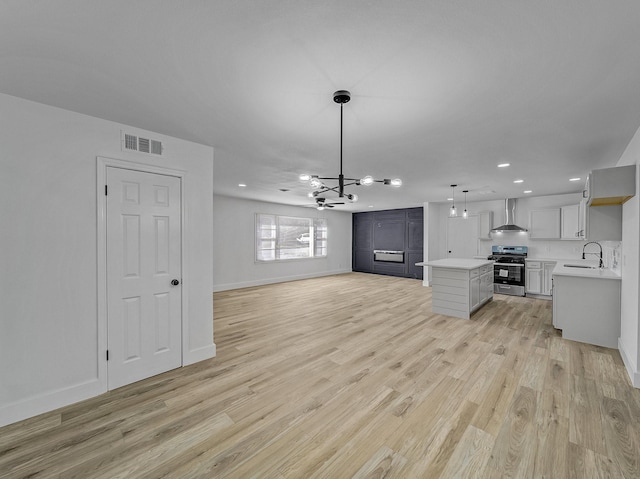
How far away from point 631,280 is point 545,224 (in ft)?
14.6

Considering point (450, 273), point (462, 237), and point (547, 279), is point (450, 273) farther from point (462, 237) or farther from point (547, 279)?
point (462, 237)

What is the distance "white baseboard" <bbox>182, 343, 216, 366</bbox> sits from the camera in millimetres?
3121

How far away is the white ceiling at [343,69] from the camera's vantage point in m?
1.34

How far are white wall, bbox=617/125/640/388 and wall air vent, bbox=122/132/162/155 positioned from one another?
487cm

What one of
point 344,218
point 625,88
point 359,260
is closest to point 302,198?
point 344,218

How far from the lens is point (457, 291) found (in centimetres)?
490

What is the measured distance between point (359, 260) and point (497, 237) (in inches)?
194

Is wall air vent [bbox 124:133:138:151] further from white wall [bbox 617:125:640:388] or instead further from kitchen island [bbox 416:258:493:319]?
white wall [bbox 617:125:640:388]

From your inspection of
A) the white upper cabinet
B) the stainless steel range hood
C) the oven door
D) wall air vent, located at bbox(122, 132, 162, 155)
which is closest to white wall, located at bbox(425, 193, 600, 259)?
the stainless steel range hood

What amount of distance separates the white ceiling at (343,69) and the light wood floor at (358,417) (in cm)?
253

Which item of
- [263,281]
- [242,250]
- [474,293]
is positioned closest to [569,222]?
[474,293]

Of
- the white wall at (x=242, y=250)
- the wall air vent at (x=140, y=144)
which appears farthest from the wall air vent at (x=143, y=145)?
the white wall at (x=242, y=250)

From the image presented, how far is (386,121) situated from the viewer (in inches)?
102

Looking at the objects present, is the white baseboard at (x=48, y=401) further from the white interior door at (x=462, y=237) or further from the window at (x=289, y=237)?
the white interior door at (x=462, y=237)
